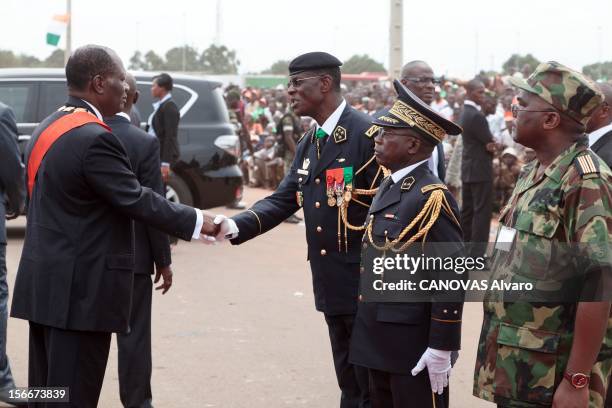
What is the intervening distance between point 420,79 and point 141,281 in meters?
2.92

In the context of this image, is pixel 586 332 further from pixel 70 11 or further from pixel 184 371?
pixel 70 11

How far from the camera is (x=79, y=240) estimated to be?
4.30 meters

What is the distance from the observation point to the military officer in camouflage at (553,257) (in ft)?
11.3

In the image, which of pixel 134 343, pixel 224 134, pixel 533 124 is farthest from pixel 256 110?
pixel 533 124

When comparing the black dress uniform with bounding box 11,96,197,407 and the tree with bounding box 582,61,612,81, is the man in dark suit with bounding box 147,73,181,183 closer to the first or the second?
the black dress uniform with bounding box 11,96,197,407

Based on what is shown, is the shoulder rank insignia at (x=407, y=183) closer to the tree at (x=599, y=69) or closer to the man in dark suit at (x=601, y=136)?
the man in dark suit at (x=601, y=136)

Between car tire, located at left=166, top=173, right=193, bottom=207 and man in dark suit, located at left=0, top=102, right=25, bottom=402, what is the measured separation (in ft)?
21.3

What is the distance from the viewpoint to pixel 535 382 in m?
3.55

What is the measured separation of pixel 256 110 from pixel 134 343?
2288 centimetres

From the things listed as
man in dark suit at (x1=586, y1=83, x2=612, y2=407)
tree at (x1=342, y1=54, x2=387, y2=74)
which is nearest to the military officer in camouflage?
man in dark suit at (x1=586, y1=83, x2=612, y2=407)

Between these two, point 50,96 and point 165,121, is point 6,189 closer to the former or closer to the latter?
point 165,121

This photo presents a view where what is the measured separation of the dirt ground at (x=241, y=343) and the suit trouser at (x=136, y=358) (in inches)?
17.7

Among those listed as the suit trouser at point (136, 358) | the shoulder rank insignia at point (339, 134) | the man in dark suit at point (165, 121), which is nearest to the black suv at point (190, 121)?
the man in dark suit at point (165, 121)

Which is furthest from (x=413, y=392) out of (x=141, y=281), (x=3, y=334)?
(x=3, y=334)
